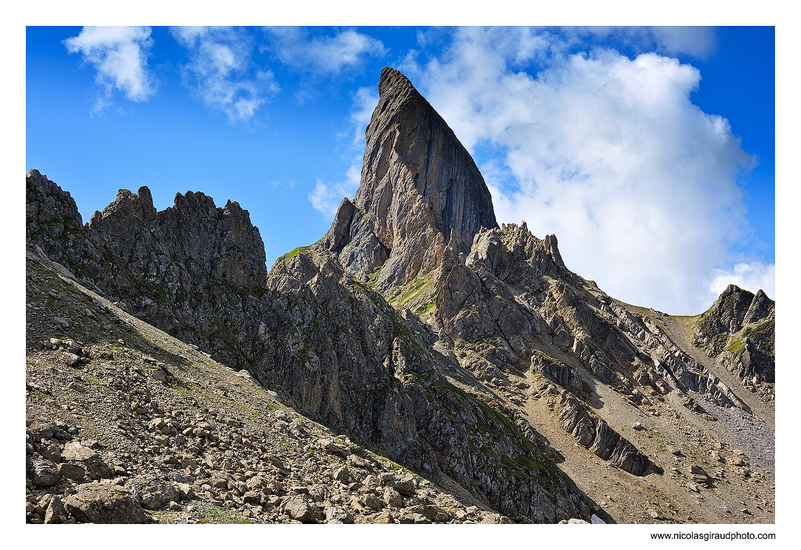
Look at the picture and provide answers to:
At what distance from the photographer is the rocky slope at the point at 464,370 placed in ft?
237

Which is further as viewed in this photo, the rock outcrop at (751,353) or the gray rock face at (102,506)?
the rock outcrop at (751,353)

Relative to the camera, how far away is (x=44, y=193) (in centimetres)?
6153

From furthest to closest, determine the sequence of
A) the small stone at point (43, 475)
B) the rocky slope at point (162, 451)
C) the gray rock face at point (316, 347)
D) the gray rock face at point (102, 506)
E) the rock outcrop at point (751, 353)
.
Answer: the rock outcrop at point (751, 353), the gray rock face at point (316, 347), the rocky slope at point (162, 451), the small stone at point (43, 475), the gray rock face at point (102, 506)

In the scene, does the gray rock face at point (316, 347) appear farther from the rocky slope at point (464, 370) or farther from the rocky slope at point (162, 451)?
the rocky slope at point (162, 451)

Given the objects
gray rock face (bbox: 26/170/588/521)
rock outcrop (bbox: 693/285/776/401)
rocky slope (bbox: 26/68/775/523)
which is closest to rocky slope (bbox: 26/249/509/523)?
rocky slope (bbox: 26/68/775/523)

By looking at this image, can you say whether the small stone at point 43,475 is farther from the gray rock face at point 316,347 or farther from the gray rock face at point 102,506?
the gray rock face at point 316,347

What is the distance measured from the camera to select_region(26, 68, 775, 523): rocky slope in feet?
237

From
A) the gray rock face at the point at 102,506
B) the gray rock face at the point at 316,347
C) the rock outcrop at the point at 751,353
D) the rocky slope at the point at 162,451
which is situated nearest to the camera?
the gray rock face at the point at 102,506

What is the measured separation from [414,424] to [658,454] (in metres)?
72.3

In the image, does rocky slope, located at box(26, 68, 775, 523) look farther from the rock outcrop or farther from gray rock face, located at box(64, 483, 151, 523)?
gray rock face, located at box(64, 483, 151, 523)

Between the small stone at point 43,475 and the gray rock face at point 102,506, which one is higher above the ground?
the small stone at point 43,475

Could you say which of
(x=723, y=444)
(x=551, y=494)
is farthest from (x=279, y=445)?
(x=723, y=444)

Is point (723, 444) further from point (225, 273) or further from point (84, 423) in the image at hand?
point (84, 423)

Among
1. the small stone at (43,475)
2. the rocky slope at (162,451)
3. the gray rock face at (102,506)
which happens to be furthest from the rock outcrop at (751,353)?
the small stone at (43,475)
